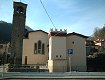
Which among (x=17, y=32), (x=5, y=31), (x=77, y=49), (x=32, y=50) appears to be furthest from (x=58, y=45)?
(x=5, y=31)

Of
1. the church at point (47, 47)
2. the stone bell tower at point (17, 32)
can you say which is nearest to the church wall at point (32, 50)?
the church at point (47, 47)

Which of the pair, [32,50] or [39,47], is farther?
[39,47]

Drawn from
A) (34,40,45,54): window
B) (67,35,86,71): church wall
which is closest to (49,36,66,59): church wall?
(67,35,86,71): church wall

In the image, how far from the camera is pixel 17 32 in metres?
52.6

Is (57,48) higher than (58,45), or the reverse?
(58,45)

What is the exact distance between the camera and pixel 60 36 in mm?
39938

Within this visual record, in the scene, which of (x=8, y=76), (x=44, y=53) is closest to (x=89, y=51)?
(x=44, y=53)

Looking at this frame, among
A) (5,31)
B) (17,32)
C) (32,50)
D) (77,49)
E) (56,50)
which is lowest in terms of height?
(56,50)

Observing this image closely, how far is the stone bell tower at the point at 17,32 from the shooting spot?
51447mm

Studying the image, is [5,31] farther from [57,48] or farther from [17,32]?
[57,48]

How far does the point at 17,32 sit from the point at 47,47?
934 centimetres

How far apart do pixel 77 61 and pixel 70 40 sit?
437 cm

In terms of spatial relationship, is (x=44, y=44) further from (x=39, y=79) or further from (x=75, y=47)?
(x=39, y=79)

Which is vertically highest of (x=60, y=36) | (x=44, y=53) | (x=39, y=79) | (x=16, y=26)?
(x=16, y=26)
